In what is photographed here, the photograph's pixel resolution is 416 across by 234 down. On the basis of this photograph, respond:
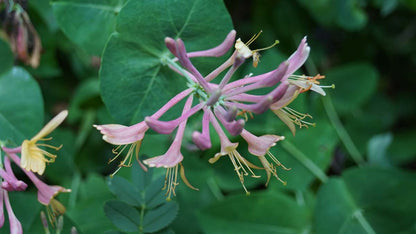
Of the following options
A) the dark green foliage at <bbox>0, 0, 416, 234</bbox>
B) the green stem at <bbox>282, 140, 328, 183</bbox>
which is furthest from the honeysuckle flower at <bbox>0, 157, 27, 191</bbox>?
the green stem at <bbox>282, 140, 328, 183</bbox>

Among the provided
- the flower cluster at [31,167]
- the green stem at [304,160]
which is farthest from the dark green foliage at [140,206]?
the green stem at [304,160]

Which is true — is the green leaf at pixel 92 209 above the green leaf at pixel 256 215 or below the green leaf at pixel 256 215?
above

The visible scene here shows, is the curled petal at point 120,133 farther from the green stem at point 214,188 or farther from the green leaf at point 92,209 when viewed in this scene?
the green stem at point 214,188

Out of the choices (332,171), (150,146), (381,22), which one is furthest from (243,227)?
(381,22)

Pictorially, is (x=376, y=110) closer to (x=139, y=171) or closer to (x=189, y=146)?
(x=189, y=146)

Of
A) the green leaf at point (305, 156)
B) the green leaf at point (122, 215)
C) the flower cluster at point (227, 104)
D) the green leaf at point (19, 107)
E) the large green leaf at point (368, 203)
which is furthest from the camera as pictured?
the green leaf at point (305, 156)

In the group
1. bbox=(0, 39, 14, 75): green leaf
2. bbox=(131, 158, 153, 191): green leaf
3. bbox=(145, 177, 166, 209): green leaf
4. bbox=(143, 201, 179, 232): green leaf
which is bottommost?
bbox=(143, 201, 179, 232): green leaf

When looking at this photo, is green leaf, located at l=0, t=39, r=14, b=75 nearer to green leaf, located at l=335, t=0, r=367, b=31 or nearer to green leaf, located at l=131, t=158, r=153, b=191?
green leaf, located at l=131, t=158, r=153, b=191
